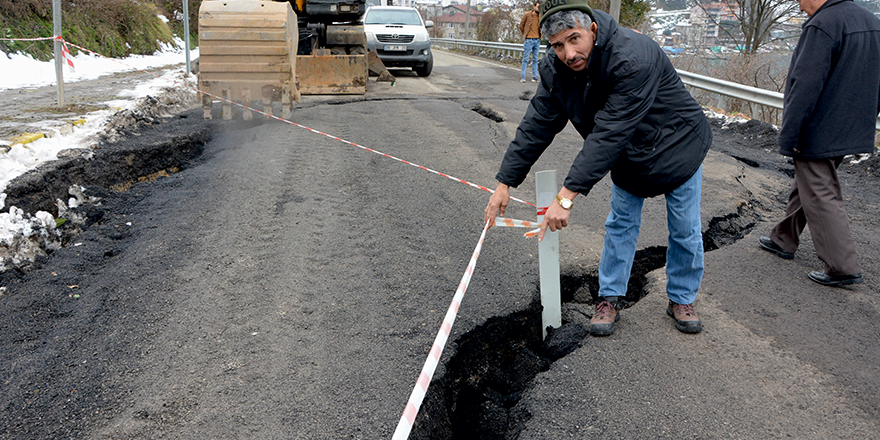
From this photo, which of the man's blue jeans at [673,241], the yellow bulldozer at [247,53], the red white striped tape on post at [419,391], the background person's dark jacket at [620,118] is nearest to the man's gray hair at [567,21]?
the background person's dark jacket at [620,118]

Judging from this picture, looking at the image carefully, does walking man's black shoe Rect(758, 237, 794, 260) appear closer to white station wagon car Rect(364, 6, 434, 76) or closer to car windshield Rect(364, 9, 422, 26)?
white station wagon car Rect(364, 6, 434, 76)

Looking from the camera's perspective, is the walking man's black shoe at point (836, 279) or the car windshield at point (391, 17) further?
the car windshield at point (391, 17)

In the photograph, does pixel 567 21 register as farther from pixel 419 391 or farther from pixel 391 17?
pixel 391 17

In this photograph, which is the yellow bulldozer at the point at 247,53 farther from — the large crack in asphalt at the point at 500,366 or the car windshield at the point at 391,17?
the car windshield at the point at 391,17

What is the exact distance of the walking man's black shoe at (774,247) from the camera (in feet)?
13.4

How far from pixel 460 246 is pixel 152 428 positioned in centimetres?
244

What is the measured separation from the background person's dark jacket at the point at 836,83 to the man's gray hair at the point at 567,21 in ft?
6.89

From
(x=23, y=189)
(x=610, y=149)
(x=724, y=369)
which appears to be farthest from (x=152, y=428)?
(x=23, y=189)

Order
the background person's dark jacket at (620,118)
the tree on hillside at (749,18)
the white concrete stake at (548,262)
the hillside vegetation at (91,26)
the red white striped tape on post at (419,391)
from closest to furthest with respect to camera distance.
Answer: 1. the red white striped tape on post at (419,391)
2. the background person's dark jacket at (620,118)
3. the white concrete stake at (548,262)
4. the hillside vegetation at (91,26)
5. the tree on hillside at (749,18)

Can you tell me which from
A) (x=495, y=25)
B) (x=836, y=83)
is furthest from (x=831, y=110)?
(x=495, y=25)

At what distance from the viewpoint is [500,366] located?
3113 mm

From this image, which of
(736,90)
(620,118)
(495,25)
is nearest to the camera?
(620,118)

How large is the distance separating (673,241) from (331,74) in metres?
9.46

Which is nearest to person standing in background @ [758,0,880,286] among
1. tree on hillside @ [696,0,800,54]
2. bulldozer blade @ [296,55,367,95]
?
bulldozer blade @ [296,55,367,95]
